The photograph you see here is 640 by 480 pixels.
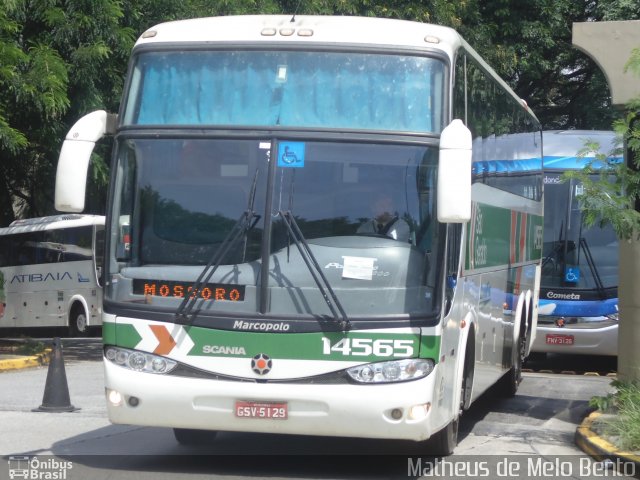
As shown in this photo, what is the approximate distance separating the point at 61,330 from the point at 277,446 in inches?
833

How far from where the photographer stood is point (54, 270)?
2778 centimetres

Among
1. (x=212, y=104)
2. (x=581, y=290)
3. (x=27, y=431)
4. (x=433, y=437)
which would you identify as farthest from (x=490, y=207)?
(x=581, y=290)

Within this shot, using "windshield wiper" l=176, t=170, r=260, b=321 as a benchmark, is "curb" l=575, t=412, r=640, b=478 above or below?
below

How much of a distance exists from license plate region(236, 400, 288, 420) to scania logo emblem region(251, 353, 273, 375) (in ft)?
0.78

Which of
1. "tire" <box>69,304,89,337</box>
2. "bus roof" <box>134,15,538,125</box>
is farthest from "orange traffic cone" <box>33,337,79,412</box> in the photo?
"tire" <box>69,304,89,337</box>

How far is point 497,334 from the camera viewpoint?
39.9ft

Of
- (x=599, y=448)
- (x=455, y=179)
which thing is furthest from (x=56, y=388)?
(x=455, y=179)

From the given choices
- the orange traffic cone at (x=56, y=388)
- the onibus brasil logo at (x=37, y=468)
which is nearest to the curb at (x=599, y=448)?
the onibus brasil logo at (x=37, y=468)

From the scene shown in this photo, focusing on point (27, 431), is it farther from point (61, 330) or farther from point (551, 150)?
point (61, 330)

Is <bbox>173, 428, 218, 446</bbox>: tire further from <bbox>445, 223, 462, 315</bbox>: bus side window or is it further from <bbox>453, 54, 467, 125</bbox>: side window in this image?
<bbox>453, 54, 467, 125</bbox>: side window

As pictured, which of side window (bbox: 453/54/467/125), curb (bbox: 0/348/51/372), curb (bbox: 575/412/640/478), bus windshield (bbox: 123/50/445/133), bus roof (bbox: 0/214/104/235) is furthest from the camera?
bus roof (bbox: 0/214/104/235)

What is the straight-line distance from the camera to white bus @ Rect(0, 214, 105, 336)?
88.2 feet

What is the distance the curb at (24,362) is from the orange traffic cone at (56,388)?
17.2 feet

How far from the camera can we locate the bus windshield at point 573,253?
17.4 m
